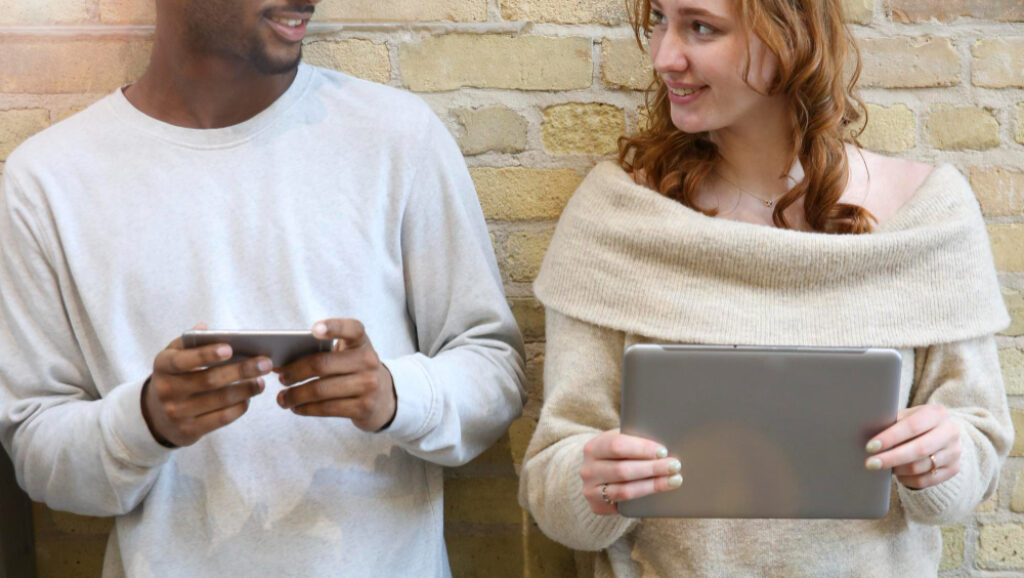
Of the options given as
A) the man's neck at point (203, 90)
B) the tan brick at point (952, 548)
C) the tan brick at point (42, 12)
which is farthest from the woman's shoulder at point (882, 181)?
the tan brick at point (42, 12)

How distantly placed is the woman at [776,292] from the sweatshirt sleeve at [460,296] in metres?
0.07

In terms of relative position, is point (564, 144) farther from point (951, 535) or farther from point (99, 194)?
point (951, 535)

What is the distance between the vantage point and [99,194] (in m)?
1.31

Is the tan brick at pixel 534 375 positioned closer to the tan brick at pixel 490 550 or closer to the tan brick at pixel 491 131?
the tan brick at pixel 490 550

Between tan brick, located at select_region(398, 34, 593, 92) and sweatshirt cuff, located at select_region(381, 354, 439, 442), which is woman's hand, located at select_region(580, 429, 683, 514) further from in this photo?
tan brick, located at select_region(398, 34, 593, 92)

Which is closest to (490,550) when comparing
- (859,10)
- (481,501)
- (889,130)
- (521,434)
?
(481,501)

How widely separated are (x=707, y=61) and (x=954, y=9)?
473mm

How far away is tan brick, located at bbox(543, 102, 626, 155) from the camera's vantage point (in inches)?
59.2

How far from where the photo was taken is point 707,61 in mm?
1256

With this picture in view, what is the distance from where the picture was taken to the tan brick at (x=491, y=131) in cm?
150

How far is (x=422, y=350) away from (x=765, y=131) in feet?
1.79

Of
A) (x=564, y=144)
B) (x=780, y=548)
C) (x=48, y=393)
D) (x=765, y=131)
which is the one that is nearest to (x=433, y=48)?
(x=564, y=144)

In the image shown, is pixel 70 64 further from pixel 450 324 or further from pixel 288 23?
pixel 450 324

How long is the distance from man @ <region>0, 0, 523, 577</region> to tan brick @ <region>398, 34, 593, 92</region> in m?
0.16
